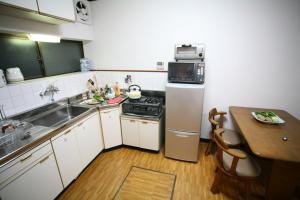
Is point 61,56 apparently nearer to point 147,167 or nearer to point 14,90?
point 14,90

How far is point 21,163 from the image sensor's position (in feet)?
4.63

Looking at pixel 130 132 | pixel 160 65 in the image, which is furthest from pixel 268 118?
pixel 130 132

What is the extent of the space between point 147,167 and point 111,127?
896 millimetres

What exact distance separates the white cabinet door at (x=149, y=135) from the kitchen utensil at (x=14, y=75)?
1783mm

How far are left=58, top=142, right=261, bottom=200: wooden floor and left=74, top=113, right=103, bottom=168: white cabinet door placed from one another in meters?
0.19

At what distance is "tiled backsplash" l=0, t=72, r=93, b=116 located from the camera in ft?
5.93

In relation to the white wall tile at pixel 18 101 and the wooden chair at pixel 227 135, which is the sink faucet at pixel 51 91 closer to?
the white wall tile at pixel 18 101

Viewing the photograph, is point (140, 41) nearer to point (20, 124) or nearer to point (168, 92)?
point (168, 92)

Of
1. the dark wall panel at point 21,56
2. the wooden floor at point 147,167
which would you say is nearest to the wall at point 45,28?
the dark wall panel at point 21,56

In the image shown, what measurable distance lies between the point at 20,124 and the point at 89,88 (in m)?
1.44

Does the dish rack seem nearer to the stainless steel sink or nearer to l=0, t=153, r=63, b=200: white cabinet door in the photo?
l=0, t=153, r=63, b=200: white cabinet door

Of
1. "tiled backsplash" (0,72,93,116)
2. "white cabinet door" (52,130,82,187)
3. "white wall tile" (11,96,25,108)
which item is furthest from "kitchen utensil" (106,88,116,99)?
"white wall tile" (11,96,25,108)

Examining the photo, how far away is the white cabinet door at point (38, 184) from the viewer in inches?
53.8

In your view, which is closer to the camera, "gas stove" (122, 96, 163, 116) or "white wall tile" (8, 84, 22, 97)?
"white wall tile" (8, 84, 22, 97)
